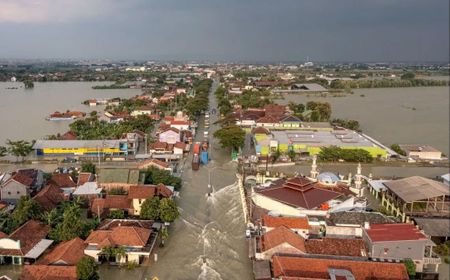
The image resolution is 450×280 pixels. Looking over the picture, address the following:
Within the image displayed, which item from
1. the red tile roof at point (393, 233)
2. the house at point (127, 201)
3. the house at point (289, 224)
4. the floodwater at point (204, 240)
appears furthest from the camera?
the house at point (127, 201)

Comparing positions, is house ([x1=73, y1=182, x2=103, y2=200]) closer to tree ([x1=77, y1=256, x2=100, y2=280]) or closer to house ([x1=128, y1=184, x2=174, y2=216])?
house ([x1=128, y1=184, x2=174, y2=216])

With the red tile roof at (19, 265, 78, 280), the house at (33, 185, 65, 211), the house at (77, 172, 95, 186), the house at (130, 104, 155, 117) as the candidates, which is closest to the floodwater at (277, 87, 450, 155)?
the red tile roof at (19, 265, 78, 280)

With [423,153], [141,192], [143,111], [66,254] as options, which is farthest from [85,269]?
[143,111]

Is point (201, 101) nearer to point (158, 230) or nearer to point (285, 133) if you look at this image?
point (285, 133)

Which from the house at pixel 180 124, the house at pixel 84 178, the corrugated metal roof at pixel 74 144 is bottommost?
the house at pixel 84 178

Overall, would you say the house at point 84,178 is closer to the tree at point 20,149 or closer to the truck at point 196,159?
the truck at point 196,159

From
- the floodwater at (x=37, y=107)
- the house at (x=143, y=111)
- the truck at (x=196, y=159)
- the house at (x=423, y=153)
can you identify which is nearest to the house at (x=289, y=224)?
the truck at (x=196, y=159)

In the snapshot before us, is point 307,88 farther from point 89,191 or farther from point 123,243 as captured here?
point 123,243
